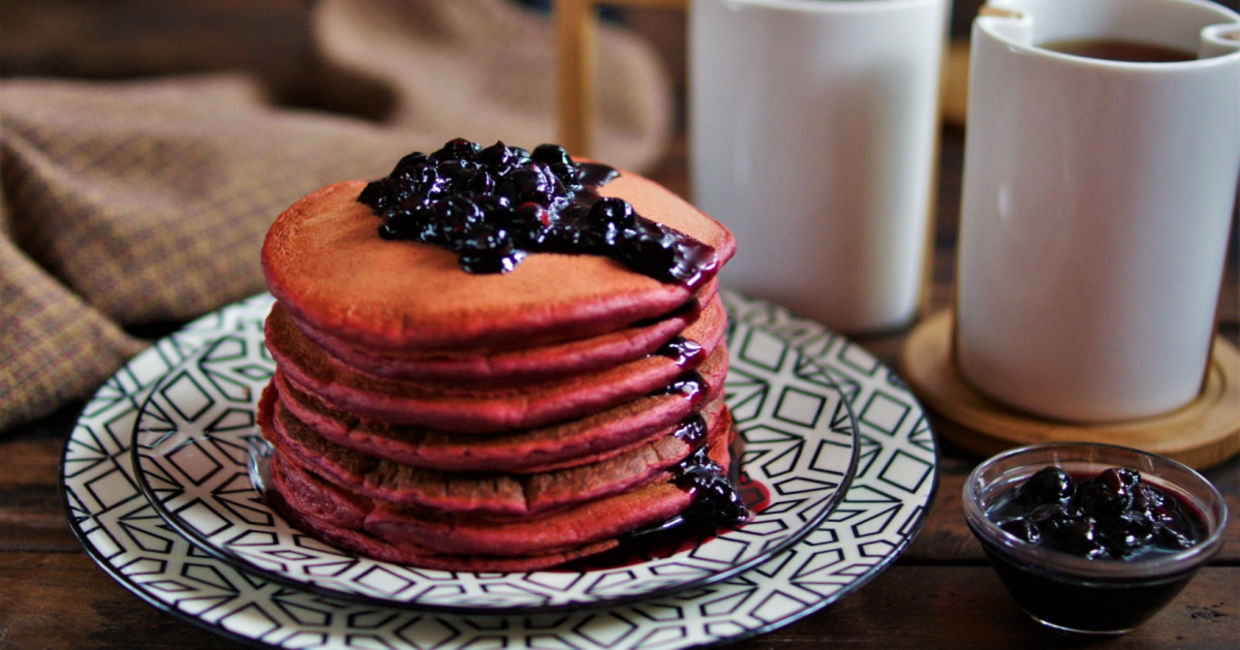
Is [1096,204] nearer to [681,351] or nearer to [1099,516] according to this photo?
[1099,516]

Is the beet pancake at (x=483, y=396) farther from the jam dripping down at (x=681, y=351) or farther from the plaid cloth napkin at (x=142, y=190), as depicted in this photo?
the plaid cloth napkin at (x=142, y=190)

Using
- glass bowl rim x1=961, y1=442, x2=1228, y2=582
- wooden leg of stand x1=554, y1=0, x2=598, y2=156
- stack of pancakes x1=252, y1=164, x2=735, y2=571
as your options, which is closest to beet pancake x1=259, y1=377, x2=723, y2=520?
stack of pancakes x1=252, y1=164, x2=735, y2=571

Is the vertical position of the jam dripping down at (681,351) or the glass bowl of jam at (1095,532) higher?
the jam dripping down at (681,351)

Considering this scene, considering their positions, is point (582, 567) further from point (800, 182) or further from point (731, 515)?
point (800, 182)

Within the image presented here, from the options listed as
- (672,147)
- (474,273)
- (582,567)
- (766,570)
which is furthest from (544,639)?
(672,147)

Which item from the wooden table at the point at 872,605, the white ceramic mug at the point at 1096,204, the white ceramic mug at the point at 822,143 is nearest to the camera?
the wooden table at the point at 872,605

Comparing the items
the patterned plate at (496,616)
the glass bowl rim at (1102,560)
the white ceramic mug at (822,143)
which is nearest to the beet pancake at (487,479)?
the patterned plate at (496,616)
